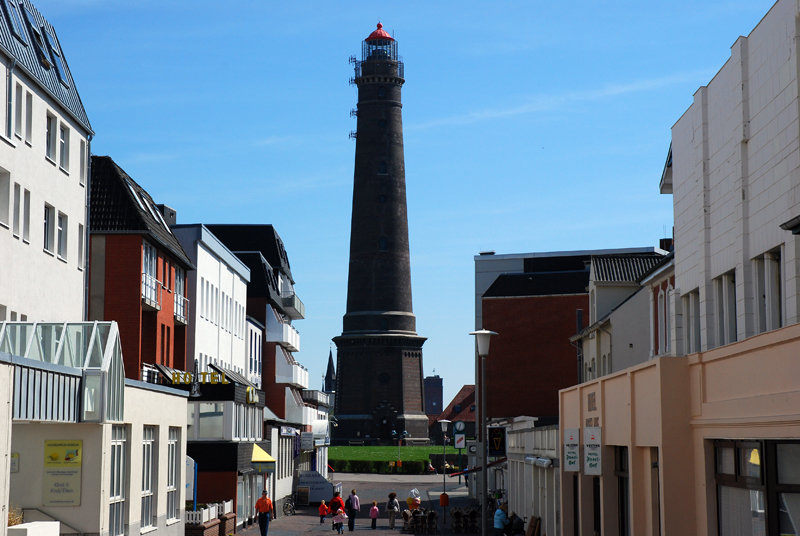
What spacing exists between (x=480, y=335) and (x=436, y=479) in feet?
224

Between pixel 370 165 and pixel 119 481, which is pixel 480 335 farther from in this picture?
pixel 370 165

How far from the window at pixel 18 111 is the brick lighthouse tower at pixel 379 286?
234ft

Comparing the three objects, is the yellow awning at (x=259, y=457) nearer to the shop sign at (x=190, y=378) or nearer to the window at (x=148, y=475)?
the shop sign at (x=190, y=378)

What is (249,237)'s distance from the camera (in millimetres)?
70250

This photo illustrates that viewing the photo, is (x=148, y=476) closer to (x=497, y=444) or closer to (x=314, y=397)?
(x=497, y=444)

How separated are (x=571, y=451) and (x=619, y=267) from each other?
53.3 feet

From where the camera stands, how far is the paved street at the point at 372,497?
44000 millimetres

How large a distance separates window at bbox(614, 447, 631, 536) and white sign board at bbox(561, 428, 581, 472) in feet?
10.6

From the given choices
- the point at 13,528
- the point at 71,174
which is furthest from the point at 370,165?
the point at 13,528

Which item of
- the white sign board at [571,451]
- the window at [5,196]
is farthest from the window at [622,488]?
the window at [5,196]

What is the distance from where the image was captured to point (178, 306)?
42.1 meters

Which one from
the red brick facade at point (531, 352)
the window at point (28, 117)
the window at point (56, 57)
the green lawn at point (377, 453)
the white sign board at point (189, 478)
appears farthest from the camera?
the green lawn at point (377, 453)

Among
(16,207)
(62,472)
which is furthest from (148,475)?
(16,207)

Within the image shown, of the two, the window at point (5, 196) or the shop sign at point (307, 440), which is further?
the shop sign at point (307, 440)
